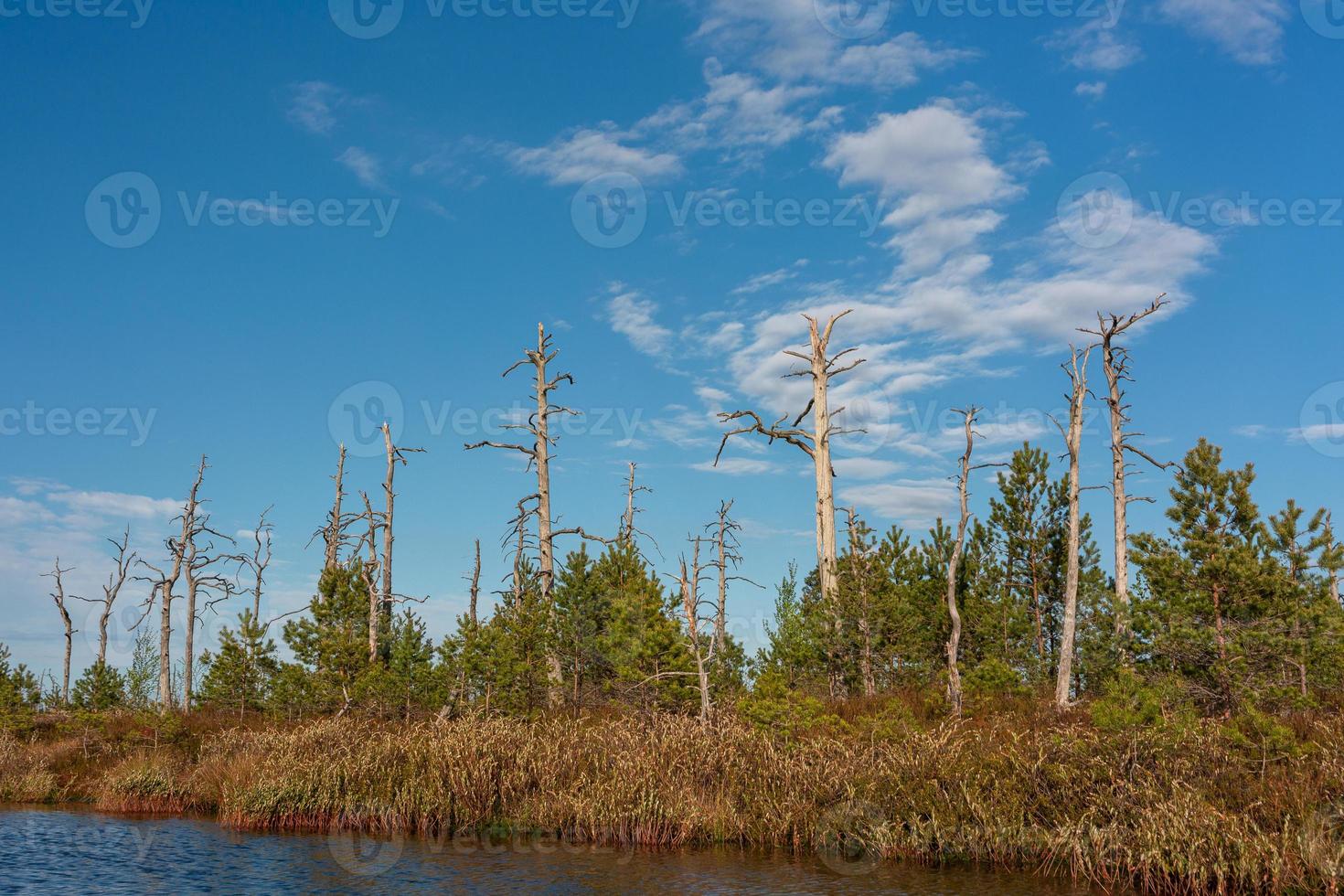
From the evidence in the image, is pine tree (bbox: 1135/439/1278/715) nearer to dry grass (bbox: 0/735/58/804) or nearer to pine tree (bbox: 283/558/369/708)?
pine tree (bbox: 283/558/369/708)

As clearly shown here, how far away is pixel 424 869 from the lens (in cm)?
1557

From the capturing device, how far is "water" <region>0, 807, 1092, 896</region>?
14.1 m

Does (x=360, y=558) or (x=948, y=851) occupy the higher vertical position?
(x=360, y=558)

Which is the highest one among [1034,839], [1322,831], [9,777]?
[1322,831]

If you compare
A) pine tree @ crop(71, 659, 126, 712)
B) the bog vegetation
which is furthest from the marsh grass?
pine tree @ crop(71, 659, 126, 712)

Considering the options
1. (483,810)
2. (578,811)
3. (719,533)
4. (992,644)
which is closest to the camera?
(578,811)

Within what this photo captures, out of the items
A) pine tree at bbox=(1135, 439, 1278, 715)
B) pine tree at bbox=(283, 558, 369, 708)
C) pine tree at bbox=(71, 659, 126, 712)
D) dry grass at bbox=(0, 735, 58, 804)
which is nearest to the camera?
pine tree at bbox=(1135, 439, 1278, 715)

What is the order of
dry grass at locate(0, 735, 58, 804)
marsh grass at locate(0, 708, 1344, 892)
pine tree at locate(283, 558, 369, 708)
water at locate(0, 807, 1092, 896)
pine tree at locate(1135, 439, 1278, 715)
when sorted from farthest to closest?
pine tree at locate(283, 558, 369, 708), dry grass at locate(0, 735, 58, 804), pine tree at locate(1135, 439, 1278, 715), water at locate(0, 807, 1092, 896), marsh grass at locate(0, 708, 1344, 892)

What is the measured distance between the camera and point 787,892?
534 inches

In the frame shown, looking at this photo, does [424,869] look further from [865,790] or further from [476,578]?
[476,578]

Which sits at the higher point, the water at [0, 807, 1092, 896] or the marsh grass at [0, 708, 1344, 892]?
the marsh grass at [0, 708, 1344, 892]

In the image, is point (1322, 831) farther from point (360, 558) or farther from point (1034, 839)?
point (360, 558)

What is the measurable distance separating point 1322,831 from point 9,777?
32749 millimetres

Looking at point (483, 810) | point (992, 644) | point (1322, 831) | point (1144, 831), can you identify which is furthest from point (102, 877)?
point (992, 644)
